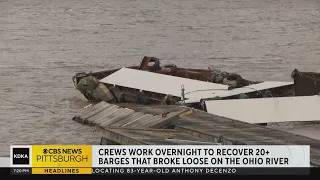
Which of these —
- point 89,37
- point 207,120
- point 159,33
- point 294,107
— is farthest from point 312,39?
point 207,120

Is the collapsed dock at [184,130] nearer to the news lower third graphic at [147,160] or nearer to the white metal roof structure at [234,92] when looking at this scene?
the white metal roof structure at [234,92]

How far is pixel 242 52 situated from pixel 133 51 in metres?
3.43

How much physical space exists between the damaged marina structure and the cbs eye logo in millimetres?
2223

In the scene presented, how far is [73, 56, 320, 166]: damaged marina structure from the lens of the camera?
10195mm

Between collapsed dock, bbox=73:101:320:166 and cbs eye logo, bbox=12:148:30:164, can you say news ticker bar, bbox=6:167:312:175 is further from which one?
collapsed dock, bbox=73:101:320:166

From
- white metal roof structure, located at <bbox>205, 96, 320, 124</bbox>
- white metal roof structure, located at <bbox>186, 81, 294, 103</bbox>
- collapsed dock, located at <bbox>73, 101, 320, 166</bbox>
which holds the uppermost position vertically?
white metal roof structure, located at <bbox>186, 81, 294, 103</bbox>

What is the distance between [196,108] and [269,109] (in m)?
1.38

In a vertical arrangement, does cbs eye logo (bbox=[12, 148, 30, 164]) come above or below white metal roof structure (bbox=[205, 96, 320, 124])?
below

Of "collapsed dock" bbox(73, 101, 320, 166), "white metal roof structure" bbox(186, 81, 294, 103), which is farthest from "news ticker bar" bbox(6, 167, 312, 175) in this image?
"white metal roof structure" bbox(186, 81, 294, 103)

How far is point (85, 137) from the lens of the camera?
42.2 ft

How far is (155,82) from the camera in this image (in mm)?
15234

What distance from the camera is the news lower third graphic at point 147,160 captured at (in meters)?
6.71

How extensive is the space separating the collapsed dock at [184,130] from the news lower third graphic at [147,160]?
A: 5.91 feet

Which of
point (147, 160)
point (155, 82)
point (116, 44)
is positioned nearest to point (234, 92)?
point (155, 82)
